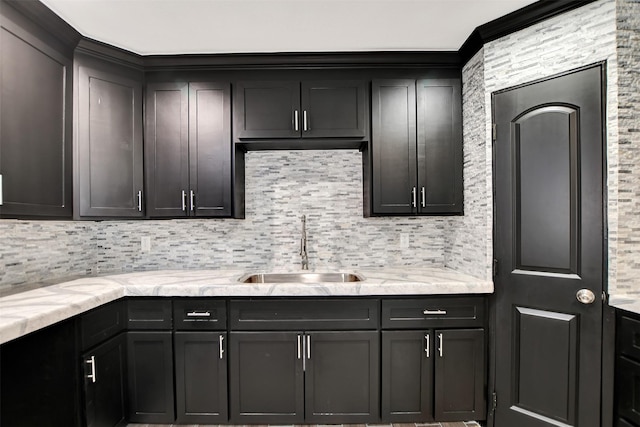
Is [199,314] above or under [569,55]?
under

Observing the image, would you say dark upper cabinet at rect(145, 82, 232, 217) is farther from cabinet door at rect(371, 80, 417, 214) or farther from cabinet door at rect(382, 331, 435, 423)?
cabinet door at rect(382, 331, 435, 423)

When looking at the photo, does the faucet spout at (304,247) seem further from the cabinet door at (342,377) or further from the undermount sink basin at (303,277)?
the cabinet door at (342,377)

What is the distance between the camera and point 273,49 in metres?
2.23

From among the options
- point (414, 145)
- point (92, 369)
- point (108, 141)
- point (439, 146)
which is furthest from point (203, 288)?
point (439, 146)

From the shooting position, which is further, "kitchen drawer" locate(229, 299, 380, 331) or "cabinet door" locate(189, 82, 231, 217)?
"cabinet door" locate(189, 82, 231, 217)

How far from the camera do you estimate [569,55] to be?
173cm

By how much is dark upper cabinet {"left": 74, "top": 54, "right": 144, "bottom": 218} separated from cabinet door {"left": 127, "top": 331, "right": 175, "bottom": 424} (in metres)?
0.84

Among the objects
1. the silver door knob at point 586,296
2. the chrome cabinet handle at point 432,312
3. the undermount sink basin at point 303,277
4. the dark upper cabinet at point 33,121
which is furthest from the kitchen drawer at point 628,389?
the dark upper cabinet at point 33,121

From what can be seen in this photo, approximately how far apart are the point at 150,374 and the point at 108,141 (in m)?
1.51

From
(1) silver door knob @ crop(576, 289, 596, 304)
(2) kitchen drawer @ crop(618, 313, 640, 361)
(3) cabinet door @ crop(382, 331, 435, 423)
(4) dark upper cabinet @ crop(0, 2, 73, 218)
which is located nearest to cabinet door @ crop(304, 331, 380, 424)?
(3) cabinet door @ crop(382, 331, 435, 423)

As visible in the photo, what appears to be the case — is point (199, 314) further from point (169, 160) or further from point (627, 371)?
point (627, 371)

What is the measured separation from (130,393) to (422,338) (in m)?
1.82

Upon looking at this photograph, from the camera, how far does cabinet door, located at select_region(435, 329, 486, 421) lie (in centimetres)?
201

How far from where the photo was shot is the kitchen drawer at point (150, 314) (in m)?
2.02
